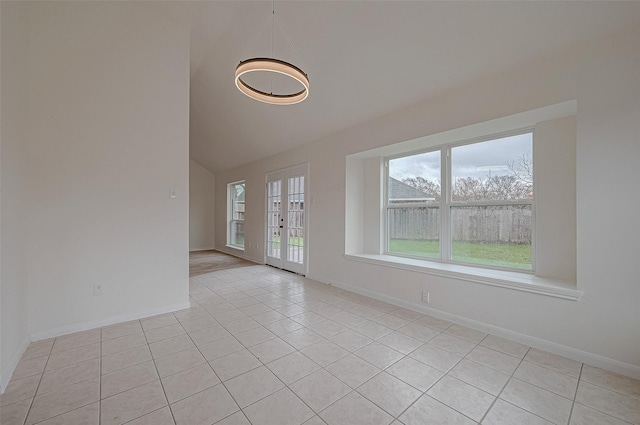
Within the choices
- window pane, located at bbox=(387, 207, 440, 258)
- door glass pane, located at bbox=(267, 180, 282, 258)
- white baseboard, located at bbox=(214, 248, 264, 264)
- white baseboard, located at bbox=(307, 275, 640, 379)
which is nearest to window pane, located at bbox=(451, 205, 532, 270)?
window pane, located at bbox=(387, 207, 440, 258)

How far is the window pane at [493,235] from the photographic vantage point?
114 inches

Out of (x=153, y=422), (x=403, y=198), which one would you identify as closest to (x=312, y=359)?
(x=153, y=422)

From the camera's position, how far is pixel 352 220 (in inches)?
173

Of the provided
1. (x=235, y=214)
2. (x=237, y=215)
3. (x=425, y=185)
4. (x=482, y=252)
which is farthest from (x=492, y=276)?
(x=235, y=214)

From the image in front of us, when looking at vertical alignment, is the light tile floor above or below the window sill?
below

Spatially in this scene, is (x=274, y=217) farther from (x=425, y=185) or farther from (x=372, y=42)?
(x=372, y=42)

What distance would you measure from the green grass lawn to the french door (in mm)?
2141

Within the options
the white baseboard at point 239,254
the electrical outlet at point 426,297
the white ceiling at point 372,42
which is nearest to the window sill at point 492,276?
the electrical outlet at point 426,297

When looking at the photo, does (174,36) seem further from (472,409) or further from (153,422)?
(472,409)

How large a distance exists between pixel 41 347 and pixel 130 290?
31.6 inches

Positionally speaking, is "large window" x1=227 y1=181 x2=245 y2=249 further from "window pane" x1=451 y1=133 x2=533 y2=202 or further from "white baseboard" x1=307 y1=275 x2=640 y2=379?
"window pane" x1=451 y1=133 x2=533 y2=202

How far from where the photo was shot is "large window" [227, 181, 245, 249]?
807 centimetres

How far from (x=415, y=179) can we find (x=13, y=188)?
4298 mm

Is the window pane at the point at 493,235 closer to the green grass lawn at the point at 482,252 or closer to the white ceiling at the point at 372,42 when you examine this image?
the green grass lawn at the point at 482,252
